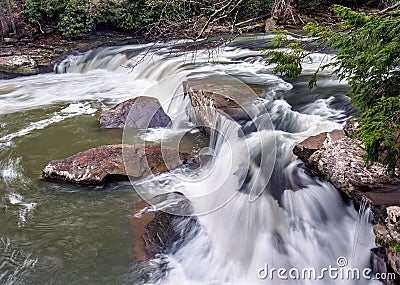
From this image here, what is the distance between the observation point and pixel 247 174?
5.21 metres

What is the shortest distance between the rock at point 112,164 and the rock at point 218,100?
1.06 meters

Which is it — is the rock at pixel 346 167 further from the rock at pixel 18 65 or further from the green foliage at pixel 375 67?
the rock at pixel 18 65

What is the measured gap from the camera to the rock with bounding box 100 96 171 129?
7.79 m

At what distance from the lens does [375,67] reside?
3098 millimetres

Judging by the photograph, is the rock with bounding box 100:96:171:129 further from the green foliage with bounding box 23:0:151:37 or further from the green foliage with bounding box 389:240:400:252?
the green foliage with bounding box 23:0:151:37

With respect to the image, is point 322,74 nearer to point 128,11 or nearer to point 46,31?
point 128,11
